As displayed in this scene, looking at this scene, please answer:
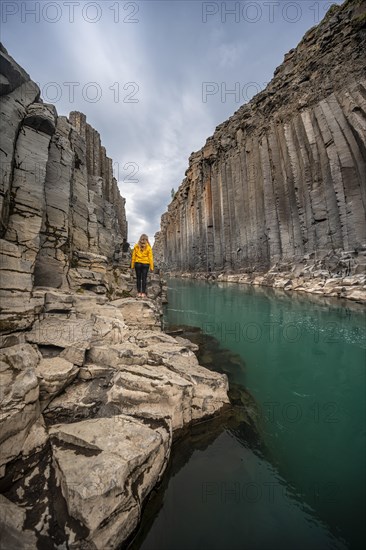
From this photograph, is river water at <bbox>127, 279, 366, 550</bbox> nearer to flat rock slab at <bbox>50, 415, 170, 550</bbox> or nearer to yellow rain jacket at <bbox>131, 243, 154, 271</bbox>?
flat rock slab at <bbox>50, 415, 170, 550</bbox>

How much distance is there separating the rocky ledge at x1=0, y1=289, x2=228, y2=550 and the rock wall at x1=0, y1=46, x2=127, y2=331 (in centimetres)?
95

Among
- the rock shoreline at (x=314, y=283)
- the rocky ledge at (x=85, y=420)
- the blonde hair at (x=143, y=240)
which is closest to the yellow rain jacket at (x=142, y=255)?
the blonde hair at (x=143, y=240)

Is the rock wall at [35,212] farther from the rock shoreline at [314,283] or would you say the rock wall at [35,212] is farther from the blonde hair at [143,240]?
the rock shoreline at [314,283]

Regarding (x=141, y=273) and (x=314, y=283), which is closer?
(x=141, y=273)

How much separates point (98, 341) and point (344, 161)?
2624 centimetres

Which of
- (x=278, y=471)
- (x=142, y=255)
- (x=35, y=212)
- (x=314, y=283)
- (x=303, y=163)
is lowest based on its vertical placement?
(x=278, y=471)

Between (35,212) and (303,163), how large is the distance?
28.4m

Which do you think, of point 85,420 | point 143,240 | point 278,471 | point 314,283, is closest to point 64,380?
point 85,420

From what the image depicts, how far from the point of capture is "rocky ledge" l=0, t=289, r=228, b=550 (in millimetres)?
2764

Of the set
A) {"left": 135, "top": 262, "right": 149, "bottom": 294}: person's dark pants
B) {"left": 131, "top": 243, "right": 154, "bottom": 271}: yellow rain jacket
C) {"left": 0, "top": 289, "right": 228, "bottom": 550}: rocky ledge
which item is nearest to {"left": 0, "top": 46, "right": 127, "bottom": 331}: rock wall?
{"left": 0, "top": 289, "right": 228, "bottom": 550}: rocky ledge

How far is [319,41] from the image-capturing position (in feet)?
90.1

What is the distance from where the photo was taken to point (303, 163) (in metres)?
27.1

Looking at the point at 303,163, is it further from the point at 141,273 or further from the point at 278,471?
the point at 278,471

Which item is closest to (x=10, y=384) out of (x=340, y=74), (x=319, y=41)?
(x=340, y=74)
